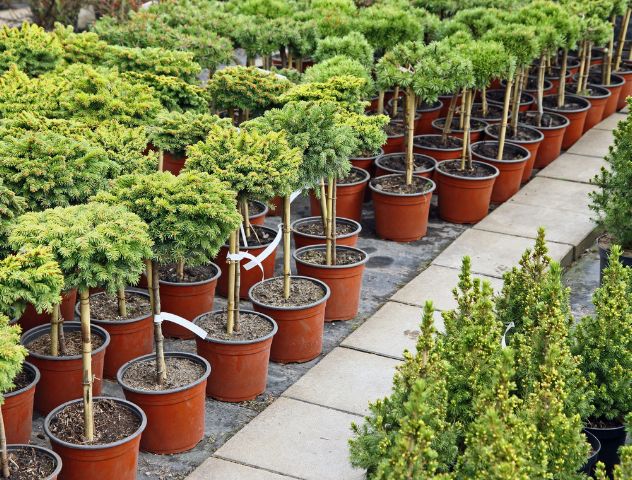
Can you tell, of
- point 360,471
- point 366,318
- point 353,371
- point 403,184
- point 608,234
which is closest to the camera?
point 360,471

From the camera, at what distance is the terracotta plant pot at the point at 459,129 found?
11.2 m

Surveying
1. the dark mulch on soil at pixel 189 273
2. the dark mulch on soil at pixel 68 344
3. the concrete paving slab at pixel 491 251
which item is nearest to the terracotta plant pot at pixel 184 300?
the dark mulch on soil at pixel 189 273

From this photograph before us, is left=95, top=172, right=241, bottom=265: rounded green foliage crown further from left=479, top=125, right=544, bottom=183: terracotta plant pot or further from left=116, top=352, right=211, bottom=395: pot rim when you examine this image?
left=479, top=125, right=544, bottom=183: terracotta plant pot

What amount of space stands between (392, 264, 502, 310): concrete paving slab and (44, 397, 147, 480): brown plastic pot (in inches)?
Answer: 130

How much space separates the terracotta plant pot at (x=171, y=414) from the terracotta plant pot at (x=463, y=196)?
450cm

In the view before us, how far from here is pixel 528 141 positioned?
10.9 metres

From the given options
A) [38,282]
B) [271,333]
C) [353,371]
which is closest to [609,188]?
[353,371]

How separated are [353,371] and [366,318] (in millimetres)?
945

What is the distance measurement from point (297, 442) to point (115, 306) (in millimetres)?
1781

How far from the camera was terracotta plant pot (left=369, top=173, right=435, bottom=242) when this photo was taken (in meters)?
9.28

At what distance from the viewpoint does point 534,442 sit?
4.81 metres

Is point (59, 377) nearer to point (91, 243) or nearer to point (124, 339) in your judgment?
point (124, 339)

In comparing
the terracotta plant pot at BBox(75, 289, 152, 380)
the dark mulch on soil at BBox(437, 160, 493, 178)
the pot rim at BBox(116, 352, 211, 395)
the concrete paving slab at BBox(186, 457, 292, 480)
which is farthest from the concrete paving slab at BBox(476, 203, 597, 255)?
the concrete paving slab at BBox(186, 457, 292, 480)

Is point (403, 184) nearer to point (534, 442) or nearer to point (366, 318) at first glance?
point (366, 318)
